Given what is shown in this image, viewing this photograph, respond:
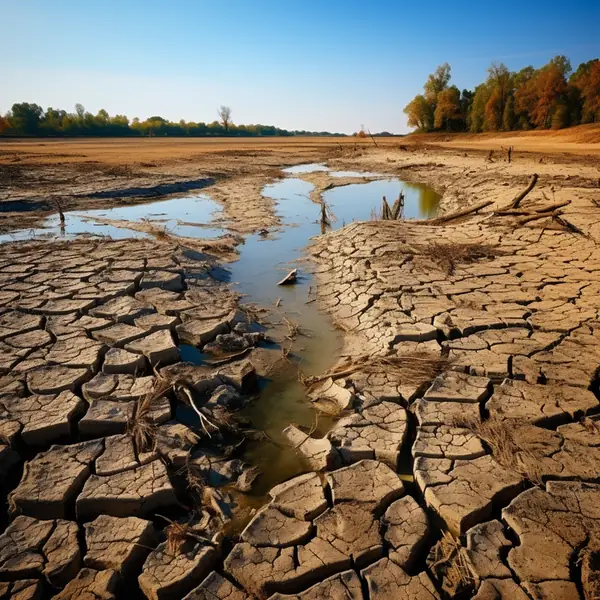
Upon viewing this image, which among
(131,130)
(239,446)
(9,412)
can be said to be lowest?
(239,446)

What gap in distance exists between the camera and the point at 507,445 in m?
2.32

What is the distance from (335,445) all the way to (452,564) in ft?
2.95

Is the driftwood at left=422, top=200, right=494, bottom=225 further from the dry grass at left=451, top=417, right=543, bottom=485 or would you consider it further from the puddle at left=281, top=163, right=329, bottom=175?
the puddle at left=281, top=163, right=329, bottom=175

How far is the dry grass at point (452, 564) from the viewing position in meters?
1.69

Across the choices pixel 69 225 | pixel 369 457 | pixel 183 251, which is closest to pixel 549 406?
pixel 369 457

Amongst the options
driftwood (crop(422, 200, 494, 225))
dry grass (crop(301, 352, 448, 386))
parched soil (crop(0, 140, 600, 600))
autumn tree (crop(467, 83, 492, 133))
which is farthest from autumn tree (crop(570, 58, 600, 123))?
dry grass (crop(301, 352, 448, 386))

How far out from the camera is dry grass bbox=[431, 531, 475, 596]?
1.69 metres

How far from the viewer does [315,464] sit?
2.46 meters

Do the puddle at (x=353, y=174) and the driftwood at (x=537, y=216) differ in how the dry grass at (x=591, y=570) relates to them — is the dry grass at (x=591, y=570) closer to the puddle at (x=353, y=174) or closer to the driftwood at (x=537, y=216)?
the driftwood at (x=537, y=216)

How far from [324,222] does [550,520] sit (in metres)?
7.25

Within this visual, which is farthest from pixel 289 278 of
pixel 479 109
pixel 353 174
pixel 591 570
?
pixel 479 109

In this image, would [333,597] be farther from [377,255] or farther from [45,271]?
[45,271]

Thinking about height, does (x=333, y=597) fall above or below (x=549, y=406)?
below

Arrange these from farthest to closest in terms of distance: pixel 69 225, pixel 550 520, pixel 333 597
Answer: pixel 69 225
pixel 550 520
pixel 333 597
